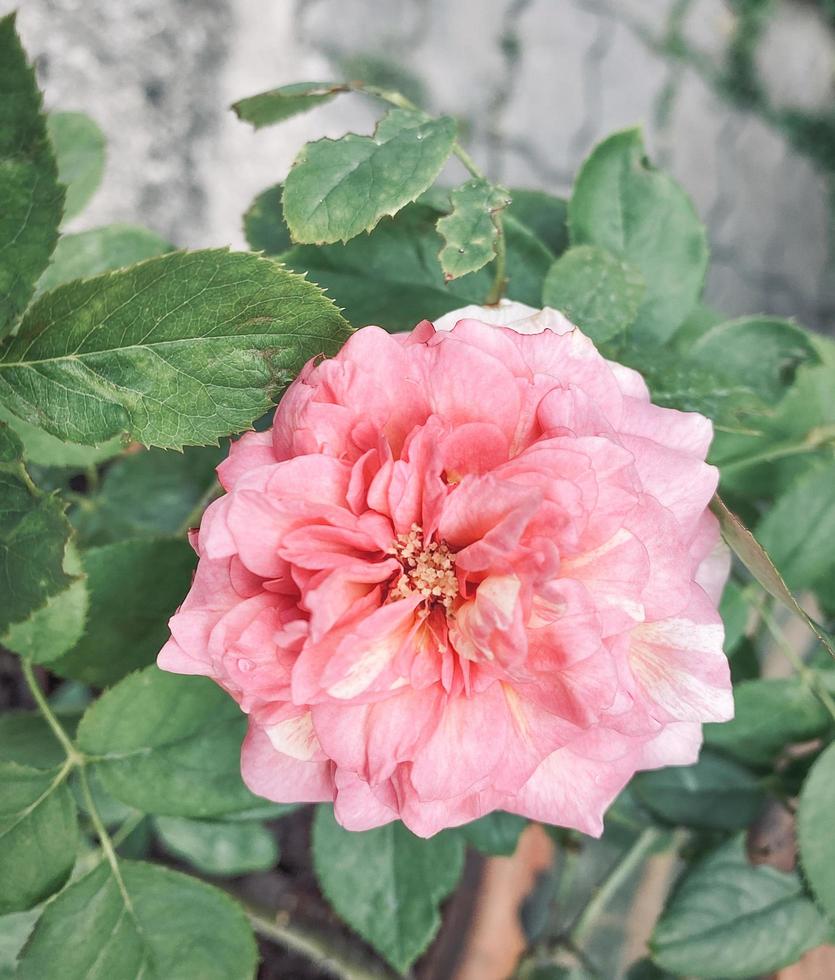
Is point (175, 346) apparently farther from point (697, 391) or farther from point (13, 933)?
point (13, 933)

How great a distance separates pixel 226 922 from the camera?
1.52 feet

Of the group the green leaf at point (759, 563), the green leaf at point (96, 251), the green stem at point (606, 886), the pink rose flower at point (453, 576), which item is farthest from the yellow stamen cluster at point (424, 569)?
the green stem at point (606, 886)

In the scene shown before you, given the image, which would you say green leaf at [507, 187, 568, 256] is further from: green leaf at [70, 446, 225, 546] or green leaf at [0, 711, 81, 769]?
green leaf at [0, 711, 81, 769]

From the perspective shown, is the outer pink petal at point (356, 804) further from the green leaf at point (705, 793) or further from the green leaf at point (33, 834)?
the green leaf at point (705, 793)

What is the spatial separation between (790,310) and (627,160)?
3.54ft

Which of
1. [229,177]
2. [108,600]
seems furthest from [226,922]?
[229,177]

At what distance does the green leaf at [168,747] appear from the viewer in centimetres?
46

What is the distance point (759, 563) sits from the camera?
0.36m

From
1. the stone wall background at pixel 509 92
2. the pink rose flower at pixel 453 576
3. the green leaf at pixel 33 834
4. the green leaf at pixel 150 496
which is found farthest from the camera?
the stone wall background at pixel 509 92

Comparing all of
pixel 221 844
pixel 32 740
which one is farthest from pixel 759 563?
pixel 221 844

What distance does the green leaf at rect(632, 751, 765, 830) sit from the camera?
1.99 feet

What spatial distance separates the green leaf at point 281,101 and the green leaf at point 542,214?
16 centimetres

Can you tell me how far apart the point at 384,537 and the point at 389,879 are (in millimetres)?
318

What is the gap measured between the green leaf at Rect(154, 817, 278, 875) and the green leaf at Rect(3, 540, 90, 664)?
0.24 meters
